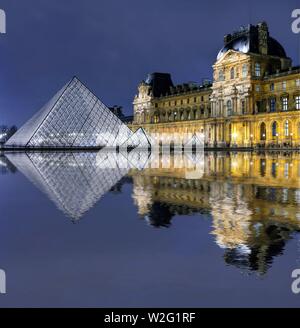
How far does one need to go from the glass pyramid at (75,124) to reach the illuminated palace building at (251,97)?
18776 mm

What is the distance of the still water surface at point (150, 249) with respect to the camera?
493 cm

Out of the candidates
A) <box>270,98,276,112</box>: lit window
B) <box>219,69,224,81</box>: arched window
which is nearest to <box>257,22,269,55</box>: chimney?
<box>219,69,224,81</box>: arched window

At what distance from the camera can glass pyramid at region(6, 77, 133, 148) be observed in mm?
53062

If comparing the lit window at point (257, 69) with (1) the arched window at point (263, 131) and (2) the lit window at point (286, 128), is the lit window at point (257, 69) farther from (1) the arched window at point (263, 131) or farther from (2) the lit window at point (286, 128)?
(2) the lit window at point (286, 128)

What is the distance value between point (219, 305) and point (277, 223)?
14.1 feet

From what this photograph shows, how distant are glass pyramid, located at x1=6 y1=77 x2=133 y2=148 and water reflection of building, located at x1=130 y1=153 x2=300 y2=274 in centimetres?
3720

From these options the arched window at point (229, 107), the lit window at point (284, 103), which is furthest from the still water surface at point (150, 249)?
the arched window at point (229, 107)

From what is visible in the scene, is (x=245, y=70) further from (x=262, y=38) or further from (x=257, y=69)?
(x=262, y=38)

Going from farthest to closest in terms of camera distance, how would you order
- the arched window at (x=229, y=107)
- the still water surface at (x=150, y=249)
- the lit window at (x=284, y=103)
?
the arched window at (x=229, y=107) → the lit window at (x=284, y=103) → the still water surface at (x=150, y=249)

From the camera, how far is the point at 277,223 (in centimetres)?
856

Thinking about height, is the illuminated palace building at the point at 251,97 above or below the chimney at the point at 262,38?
below

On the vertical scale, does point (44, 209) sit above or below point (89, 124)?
below
